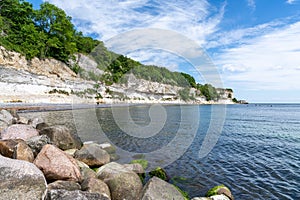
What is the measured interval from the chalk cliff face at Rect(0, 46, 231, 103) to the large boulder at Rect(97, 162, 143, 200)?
140 feet

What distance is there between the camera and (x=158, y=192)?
20.7 feet

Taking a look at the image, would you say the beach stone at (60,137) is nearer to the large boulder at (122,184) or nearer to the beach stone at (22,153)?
the beach stone at (22,153)

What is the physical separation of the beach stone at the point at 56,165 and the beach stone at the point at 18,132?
393 cm

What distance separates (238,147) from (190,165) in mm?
7394

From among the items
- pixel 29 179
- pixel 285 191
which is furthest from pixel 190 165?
pixel 29 179

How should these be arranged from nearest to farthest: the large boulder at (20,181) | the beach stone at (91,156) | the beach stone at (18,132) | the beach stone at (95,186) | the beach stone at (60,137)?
the large boulder at (20,181) → the beach stone at (95,186) → the beach stone at (91,156) → the beach stone at (18,132) → the beach stone at (60,137)

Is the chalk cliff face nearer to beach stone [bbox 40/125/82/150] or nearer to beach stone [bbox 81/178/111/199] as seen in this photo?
beach stone [bbox 40/125/82/150]

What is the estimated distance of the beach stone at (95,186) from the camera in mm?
6493

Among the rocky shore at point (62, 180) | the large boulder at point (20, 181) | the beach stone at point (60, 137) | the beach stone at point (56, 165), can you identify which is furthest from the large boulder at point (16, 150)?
the beach stone at point (60, 137)

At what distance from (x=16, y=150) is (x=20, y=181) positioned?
259 cm

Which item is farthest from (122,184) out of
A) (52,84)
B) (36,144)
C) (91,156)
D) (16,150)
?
(52,84)

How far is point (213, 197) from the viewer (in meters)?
7.47

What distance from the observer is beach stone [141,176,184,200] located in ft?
20.1

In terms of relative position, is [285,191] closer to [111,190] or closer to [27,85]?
[111,190]
